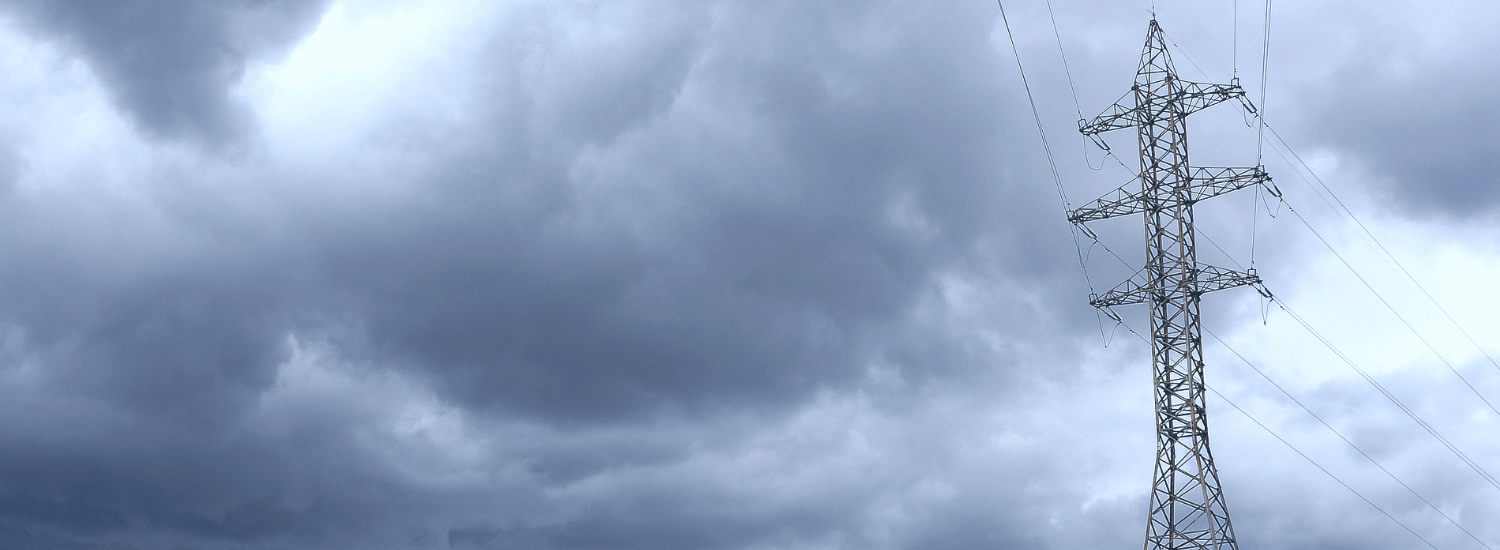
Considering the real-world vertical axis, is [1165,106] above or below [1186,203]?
above

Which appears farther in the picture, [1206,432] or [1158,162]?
[1158,162]

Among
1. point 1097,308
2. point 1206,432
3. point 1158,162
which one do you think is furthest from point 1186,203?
point 1206,432

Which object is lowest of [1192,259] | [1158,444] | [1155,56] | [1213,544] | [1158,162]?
[1213,544]

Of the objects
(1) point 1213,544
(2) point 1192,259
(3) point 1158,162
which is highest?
(3) point 1158,162

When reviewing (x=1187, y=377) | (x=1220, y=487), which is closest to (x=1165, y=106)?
(x=1187, y=377)

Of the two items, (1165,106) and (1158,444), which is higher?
(1165,106)

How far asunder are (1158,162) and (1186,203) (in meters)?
3.05

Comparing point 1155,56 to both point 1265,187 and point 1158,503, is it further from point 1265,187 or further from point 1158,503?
point 1158,503

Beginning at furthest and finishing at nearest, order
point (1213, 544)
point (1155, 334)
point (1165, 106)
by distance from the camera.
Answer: point (1165, 106) < point (1155, 334) < point (1213, 544)

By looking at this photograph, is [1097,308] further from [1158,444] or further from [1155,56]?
[1155,56]

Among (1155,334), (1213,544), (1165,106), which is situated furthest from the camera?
(1165,106)

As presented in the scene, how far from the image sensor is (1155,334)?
67375mm

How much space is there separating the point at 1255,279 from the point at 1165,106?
11886 mm

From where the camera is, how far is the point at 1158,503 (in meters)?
64.2
